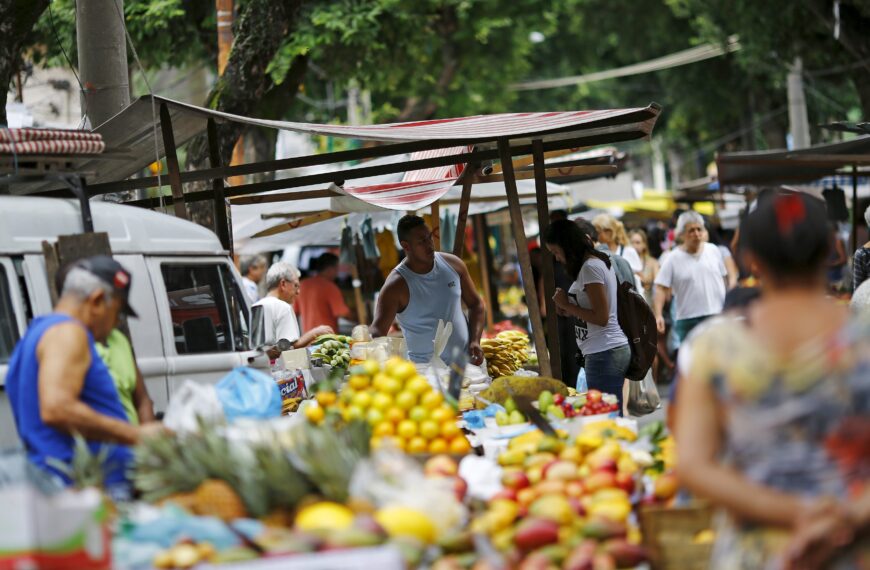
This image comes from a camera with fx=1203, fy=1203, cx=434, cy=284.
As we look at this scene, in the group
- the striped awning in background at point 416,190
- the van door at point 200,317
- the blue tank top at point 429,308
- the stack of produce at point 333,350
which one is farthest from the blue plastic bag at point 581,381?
the van door at point 200,317

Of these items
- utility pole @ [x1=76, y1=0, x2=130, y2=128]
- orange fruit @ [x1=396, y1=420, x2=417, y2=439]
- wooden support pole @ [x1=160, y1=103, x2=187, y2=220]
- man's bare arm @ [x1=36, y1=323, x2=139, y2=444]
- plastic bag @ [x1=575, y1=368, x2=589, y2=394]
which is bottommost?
plastic bag @ [x1=575, y1=368, x2=589, y2=394]

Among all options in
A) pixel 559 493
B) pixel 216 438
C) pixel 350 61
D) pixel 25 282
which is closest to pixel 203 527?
pixel 216 438

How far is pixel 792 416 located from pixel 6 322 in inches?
160

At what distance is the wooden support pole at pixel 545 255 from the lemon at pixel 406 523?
450cm

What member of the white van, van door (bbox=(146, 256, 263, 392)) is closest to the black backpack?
the white van

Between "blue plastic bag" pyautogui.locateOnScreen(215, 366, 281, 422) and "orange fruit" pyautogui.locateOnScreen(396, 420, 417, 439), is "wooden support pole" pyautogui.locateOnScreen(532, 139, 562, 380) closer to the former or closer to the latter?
"blue plastic bag" pyautogui.locateOnScreen(215, 366, 281, 422)

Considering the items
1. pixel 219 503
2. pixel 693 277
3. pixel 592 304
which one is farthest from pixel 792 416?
pixel 693 277

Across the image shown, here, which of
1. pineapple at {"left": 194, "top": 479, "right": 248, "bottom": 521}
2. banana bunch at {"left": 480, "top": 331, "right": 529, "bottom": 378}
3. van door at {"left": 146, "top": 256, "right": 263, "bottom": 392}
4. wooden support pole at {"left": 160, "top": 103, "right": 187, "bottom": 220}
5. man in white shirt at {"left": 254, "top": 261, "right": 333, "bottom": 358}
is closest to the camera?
pineapple at {"left": 194, "top": 479, "right": 248, "bottom": 521}

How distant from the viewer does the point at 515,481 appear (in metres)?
4.86

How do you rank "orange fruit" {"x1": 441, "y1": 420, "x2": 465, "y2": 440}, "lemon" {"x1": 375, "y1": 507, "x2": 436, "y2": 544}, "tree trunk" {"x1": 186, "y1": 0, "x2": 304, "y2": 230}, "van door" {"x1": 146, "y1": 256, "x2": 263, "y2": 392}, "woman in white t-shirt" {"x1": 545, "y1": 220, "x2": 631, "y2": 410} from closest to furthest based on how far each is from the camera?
"lemon" {"x1": 375, "y1": 507, "x2": 436, "y2": 544}
"orange fruit" {"x1": 441, "y1": 420, "x2": 465, "y2": 440}
"van door" {"x1": 146, "y1": 256, "x2": 263, "y2": 392}
"woman in white t-shirt" {"x1": 545, "y1": 220, "x2": 631, "y2": 410}
"tree trunk" {"x1": 186, "y1": 0, "x2": 304, "y2": 230}

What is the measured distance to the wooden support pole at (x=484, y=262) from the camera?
1672 cm

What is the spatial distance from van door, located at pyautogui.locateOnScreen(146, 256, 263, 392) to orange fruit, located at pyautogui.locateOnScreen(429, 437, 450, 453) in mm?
2021

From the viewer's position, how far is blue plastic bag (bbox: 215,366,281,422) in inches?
214

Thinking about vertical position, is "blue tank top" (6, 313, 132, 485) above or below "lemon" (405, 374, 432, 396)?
above
